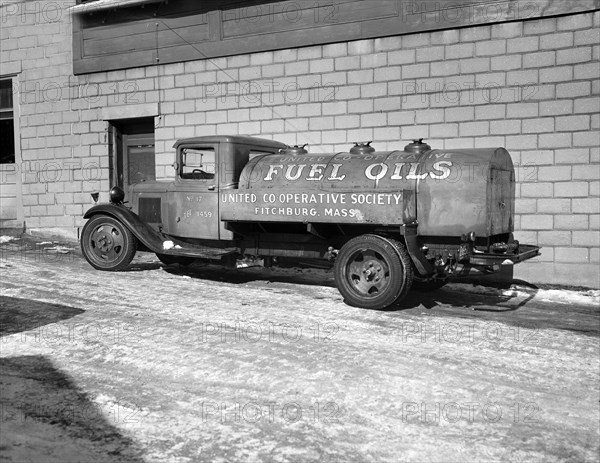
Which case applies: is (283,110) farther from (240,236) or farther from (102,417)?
(102,417)

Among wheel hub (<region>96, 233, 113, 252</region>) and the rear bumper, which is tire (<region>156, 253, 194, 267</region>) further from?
the rear bumper

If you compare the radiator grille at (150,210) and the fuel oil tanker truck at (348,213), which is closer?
the fuel oil tanker truck at (348,213)

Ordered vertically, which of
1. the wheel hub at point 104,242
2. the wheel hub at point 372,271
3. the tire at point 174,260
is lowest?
the tire at point 174,260

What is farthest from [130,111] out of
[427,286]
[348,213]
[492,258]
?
[492,258]

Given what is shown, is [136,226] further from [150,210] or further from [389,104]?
[389,104]

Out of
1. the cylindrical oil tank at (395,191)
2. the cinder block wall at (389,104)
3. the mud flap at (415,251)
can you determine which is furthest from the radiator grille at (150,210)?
the mud flap at (415,251)

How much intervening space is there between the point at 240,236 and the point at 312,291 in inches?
50.4

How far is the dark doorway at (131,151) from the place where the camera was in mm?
12773

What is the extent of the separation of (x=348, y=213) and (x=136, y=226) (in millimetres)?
3544

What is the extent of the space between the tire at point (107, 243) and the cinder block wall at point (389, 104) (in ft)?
10.2

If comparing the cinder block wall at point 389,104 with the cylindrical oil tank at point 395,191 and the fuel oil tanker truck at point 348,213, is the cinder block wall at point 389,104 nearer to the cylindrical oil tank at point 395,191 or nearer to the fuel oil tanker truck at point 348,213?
the fuel oil tanker truck at point 348,213

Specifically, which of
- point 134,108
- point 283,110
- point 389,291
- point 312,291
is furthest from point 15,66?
point 389,291

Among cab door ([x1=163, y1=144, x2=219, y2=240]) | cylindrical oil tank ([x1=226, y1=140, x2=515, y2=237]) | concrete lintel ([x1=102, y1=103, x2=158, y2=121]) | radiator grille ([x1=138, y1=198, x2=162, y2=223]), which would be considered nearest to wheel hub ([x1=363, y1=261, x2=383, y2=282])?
cylindrical oil tank ([x1=226, y1=140, x2=515, y2=237])

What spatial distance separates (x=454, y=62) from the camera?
9.38m
